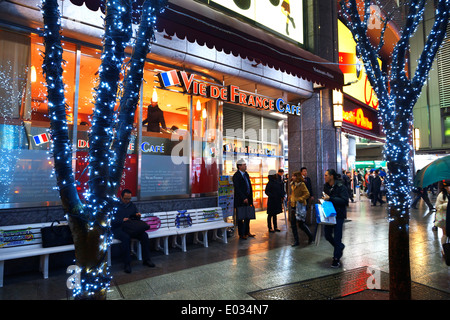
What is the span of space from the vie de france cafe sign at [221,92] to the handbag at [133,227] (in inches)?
131

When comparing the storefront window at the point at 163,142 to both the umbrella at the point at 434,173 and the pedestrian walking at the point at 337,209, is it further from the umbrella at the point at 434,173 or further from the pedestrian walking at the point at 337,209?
the umbrella at the point at 434,173

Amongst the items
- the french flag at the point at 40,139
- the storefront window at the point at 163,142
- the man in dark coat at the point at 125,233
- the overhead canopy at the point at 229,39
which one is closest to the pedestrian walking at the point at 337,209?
the overhead canopy at the point at 229,39

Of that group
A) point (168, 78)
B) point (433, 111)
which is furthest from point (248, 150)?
point (433, 111)

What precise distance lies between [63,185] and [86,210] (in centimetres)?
30

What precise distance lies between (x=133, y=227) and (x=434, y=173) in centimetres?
493

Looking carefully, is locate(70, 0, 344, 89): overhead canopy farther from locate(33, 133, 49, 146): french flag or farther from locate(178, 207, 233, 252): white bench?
locate(178, 207, 233, 252): white bench

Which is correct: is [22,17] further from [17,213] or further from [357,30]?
[357,30]

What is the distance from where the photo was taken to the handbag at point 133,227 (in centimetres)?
552

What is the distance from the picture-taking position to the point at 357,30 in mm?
4062

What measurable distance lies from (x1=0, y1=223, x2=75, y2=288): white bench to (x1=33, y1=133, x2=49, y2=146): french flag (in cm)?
155

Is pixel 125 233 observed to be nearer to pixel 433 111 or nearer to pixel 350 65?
pixel 350 65

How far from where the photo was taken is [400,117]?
3869 millimetres

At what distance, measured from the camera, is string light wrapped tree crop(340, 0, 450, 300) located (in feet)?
11.9

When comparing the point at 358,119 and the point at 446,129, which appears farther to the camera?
the point at 446,129
